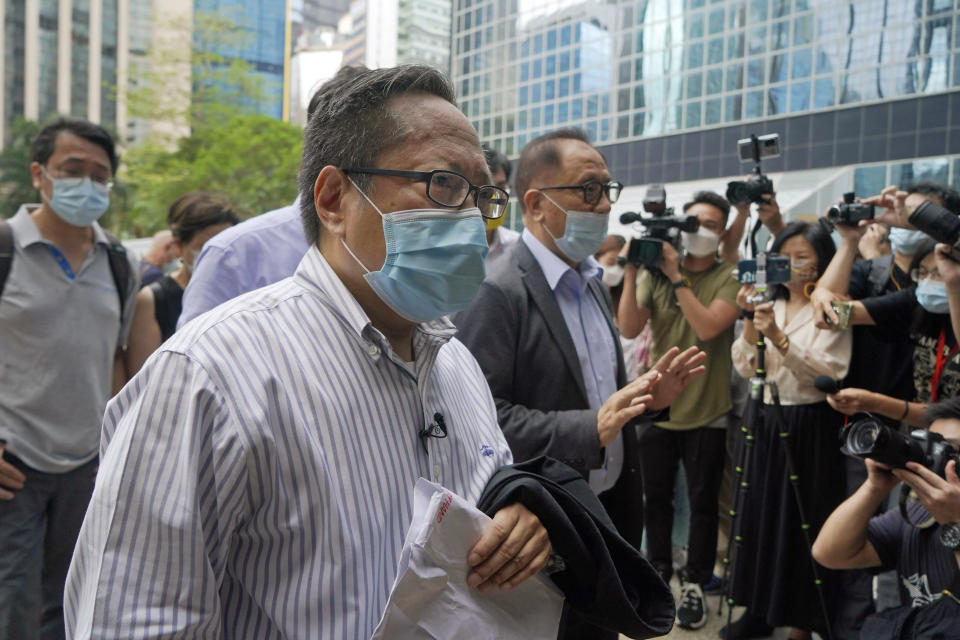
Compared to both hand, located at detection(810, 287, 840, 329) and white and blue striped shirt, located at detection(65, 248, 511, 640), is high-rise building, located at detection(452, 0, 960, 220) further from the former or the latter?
white and blue striped shirt, located at detection(65, 248, 511, 640)

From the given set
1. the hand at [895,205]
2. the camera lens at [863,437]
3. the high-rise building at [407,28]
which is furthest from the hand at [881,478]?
the high-rise building at [407,28]

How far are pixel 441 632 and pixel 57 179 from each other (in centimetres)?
296

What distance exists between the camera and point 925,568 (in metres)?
2.79

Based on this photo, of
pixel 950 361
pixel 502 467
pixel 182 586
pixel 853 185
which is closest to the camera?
pixel 182 586

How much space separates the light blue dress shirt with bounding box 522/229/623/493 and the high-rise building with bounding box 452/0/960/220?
2070 centimetres

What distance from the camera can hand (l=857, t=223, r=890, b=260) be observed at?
5027 millimetres

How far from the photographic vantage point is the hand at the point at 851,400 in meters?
3.68

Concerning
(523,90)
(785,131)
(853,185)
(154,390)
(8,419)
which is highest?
(523,90)

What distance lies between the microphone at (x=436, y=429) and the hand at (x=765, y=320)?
2.88 metres

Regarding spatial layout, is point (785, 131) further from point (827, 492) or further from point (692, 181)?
point (827, 492)

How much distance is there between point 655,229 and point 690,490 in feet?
5.30

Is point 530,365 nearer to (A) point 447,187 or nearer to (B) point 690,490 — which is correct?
(A) point 447,187

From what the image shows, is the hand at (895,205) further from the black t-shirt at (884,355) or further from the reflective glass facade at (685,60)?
the reflective glass facade at (685,60)

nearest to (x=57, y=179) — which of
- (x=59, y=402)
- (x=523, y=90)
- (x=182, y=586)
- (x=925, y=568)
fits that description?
(x=59, y=402)
